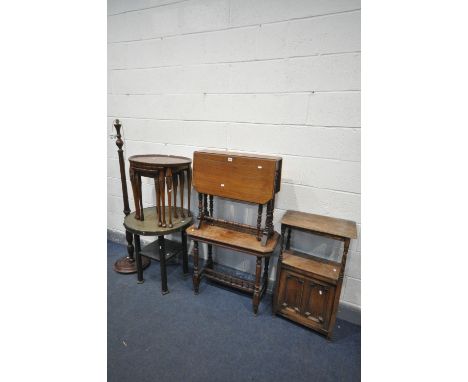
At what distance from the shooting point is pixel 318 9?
1475 millimetres

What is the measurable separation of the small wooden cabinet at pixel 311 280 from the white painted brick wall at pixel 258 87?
15 centimetres

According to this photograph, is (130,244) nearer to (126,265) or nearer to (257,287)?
(126,265)

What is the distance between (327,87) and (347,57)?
20cm

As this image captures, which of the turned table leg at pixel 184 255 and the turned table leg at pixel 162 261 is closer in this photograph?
the turned table leg at pixel 162 261

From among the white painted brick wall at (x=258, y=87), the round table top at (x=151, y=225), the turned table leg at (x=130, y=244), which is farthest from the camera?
the turned table leg at (x=130, y=244)

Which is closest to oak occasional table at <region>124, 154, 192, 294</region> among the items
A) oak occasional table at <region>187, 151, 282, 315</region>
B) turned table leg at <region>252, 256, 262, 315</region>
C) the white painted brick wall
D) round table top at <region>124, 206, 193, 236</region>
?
round table top at <region>124, 206, 193, 236</region>

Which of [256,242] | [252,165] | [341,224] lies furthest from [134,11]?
[341,224]

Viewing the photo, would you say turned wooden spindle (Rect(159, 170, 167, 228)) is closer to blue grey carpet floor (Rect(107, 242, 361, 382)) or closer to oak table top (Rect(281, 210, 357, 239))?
blue grey carpet floor (Rect(107, 242, 361, 382))

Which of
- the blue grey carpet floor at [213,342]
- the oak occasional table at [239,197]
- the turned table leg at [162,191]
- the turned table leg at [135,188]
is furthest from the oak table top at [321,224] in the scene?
the turned table leg at [135,188]

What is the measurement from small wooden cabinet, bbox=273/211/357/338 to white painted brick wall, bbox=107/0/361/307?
0.49 feet

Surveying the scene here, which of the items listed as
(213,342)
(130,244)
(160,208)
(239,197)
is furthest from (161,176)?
(213,342)

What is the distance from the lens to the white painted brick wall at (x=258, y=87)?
60.1 inches

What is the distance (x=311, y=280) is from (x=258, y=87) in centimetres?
144

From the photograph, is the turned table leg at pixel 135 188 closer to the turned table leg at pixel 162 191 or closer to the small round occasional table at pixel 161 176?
the small round occasional table at pixel 161 176
